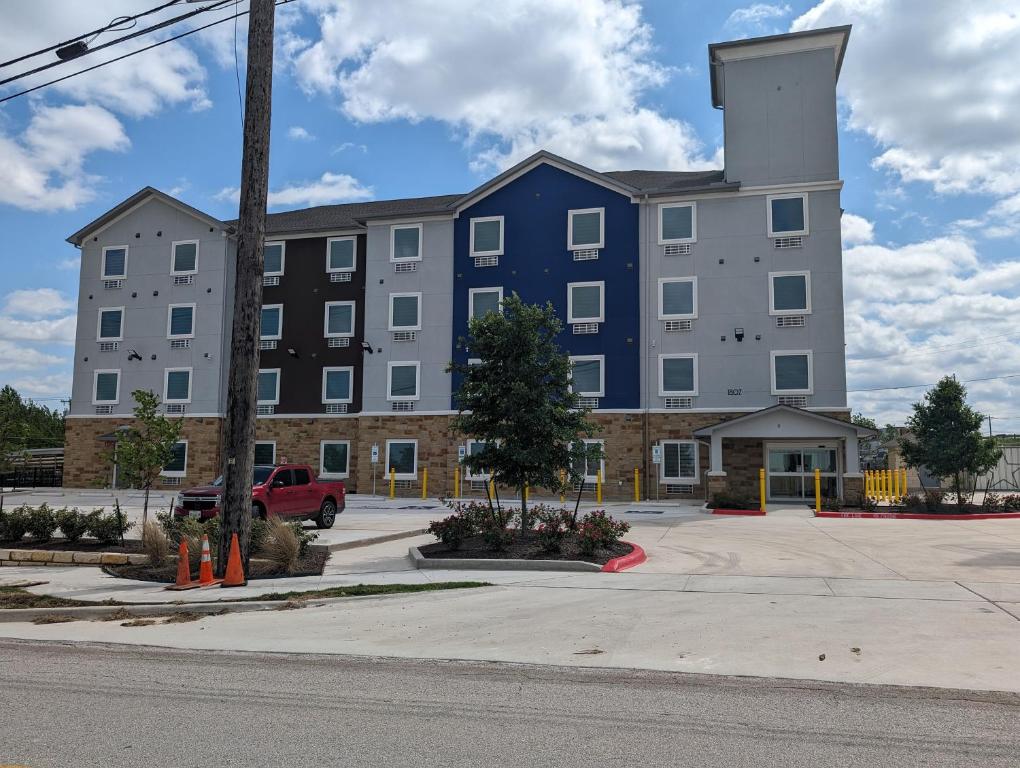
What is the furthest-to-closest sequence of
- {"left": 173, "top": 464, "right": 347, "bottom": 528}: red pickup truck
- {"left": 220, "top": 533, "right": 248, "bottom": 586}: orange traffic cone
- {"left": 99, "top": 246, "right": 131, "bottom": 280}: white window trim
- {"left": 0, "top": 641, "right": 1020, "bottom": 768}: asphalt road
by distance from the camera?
{"left": 99, "top": 246, "right": 131, "bottom": 280}: white window trim, {"left": 173, "top": 464, "right": 347, "bottom": 528}: red pickup truck, {"left": 220, "top": 533, "right": 248, "bottom": 586}: orange traffic cone, {"left": 0, "top": 641, "right": 1020, "bottom": 768}: asphalt road

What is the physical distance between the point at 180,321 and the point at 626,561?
3222 centimetres

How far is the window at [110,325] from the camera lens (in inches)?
1580

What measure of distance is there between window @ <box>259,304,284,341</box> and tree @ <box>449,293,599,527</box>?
2546cm

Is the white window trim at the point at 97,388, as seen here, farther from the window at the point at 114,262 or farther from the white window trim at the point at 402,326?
the white window trim at the point at 402,326

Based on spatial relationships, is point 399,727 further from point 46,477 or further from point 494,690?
point 46,477

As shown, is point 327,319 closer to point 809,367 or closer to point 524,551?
point 809,367

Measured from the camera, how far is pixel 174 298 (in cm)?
3966

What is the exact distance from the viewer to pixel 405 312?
36.7 m

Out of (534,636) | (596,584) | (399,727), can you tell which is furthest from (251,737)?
(596,584)

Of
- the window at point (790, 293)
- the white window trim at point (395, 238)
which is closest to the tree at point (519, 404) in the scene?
the window at point (790, 293)

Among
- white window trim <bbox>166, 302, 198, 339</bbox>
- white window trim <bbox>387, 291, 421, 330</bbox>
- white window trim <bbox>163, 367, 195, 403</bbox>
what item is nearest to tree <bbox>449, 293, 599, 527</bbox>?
white window trim <bbox>387, 291, 421, 330</bbox>

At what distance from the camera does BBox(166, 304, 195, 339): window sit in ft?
128

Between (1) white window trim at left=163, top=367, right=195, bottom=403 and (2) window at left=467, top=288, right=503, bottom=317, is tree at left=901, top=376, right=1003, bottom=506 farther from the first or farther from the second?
(1) white window trim at left=163, top=367, right=195, bottom=403

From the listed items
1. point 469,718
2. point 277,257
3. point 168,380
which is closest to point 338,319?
point 277,257
